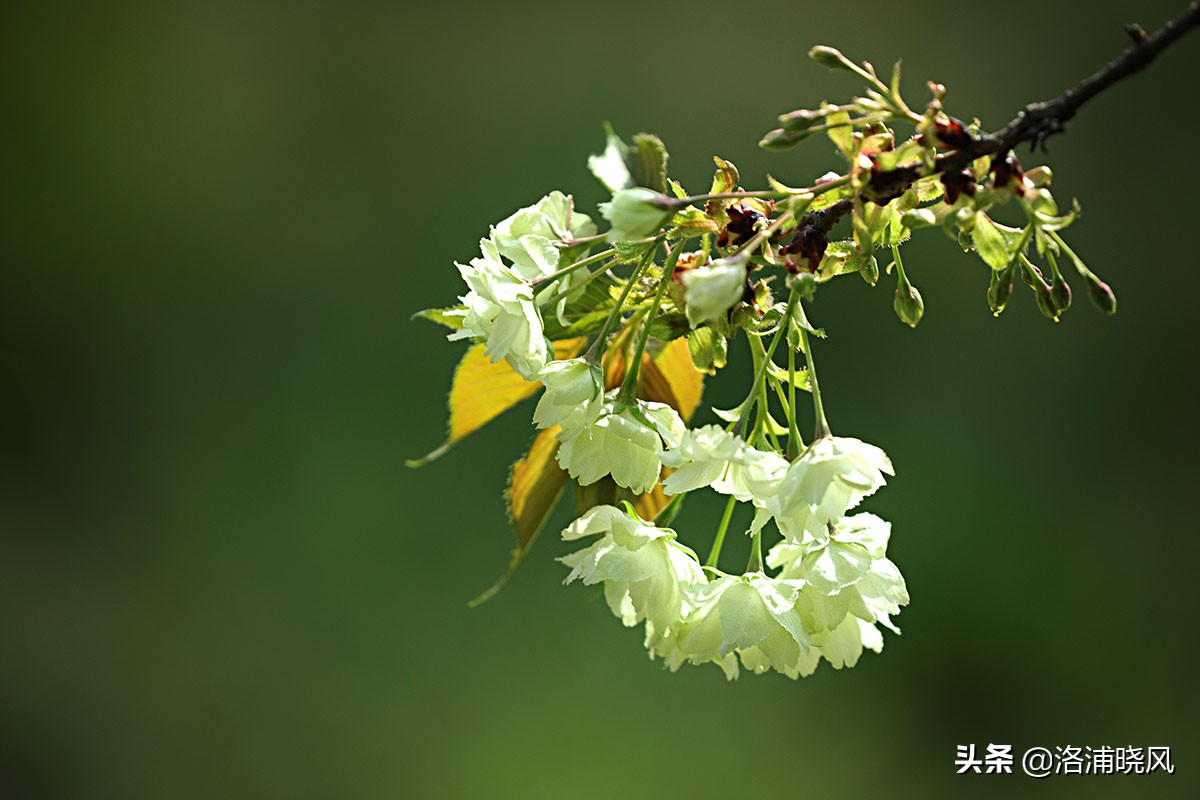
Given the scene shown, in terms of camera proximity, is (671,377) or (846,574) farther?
(671,377)

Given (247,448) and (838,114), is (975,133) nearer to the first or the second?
(838,114)

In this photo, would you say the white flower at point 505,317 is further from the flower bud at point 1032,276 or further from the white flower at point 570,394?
the flower bud at point 1032,276

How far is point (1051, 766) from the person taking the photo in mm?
2014

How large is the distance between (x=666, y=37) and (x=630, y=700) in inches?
57.8

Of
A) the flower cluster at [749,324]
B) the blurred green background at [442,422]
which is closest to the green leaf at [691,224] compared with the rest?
the flower cluster at [749,324]

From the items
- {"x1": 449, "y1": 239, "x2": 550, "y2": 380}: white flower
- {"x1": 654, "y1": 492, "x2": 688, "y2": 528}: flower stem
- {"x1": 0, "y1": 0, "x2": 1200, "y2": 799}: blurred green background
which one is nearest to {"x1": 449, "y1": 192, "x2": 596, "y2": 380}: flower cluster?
{"x1": 449, "y1": 239, "x2": 550, "y2": 380}: white flower

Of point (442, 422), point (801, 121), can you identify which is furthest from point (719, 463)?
point (442, 422)

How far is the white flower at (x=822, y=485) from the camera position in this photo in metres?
0.44

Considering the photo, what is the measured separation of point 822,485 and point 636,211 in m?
0.14

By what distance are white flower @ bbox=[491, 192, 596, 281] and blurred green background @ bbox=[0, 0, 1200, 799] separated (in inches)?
59.3

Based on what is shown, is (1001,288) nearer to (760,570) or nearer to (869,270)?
(869,270)

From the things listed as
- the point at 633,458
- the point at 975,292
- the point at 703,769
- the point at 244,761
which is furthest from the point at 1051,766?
the point at 633,458

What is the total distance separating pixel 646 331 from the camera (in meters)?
0.48

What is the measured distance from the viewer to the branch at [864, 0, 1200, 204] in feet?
1.18
